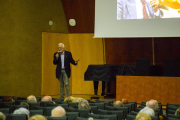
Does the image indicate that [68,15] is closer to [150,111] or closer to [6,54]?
[6,54]

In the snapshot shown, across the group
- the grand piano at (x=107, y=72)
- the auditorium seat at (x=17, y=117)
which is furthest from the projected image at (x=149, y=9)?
the auditorium seat at (x=17, y=117)

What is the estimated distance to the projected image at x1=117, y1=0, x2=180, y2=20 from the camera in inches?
267

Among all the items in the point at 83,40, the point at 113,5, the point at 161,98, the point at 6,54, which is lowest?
the point at 161,98

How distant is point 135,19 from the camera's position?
23.3ft

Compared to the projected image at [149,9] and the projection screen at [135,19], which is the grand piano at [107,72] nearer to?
the projection screen at [135,19]

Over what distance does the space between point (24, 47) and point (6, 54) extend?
→ 2.10ft

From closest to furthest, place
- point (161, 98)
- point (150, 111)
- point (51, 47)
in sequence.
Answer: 1. point (150, 111)
2. point (161, 98)
3. point (51, 47)

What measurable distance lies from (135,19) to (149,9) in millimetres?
447

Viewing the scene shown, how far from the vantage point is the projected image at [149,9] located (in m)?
6.79

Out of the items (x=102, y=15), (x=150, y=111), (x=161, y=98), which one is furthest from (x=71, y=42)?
(x=150, y=111)

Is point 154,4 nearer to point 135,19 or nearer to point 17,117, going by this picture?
point 135,19

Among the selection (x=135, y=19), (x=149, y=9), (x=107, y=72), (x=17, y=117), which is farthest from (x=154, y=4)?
(x=17, y=117)

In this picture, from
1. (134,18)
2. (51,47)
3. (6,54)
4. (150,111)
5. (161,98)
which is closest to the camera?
(150,111)

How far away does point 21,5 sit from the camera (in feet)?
26.9
